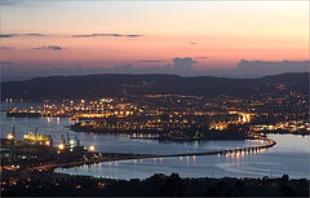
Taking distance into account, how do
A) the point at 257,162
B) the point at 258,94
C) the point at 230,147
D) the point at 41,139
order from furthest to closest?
the point at 258,94 < the point at 230,147 < the point at 41,139 < the point at 257,162

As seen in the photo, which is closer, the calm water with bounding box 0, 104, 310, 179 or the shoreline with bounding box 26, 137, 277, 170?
the calm water with bounding box 0, 104, 310, 179

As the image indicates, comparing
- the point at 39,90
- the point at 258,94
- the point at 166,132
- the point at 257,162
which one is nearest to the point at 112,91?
the point at 39,90

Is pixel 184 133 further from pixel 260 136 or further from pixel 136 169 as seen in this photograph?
pixel 136 169

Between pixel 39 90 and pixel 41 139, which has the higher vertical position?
pixel 39 90

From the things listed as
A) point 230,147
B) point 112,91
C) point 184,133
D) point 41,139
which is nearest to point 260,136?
point 184,133

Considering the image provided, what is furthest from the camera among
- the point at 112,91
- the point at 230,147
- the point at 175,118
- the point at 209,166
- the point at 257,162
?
the point at 112,91

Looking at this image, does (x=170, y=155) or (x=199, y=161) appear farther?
(x=170, y=155)

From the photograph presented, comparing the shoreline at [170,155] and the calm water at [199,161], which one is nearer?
the calm water at [199,161]

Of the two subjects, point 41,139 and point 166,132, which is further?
point 166,132
